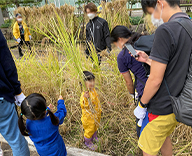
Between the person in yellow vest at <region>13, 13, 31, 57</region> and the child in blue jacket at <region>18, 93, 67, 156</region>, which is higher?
the person in yellow vest at <region>13, 13, 31, 57</region>

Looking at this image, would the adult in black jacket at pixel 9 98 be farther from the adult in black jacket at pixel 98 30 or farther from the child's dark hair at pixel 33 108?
the adult in black jacket at pixel 98 30

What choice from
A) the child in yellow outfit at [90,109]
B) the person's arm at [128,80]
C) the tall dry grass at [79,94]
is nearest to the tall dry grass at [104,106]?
the tall dry grass at [79,94]

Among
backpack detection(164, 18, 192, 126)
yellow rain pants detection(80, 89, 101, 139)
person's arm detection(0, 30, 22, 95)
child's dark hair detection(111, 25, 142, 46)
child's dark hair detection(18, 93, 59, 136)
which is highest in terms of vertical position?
child's dark hair detection(111, 25, 142, 46)

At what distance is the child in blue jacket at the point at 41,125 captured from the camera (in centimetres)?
121

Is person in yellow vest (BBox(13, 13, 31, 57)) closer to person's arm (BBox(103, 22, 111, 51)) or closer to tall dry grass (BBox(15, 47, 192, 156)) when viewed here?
tall dry grass (BBox(15, 47, 192, 156))

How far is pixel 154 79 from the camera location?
0.92 meters

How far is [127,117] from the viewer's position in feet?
6.38

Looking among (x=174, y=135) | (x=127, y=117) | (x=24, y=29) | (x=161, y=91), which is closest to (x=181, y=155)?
(x=174, y=135)

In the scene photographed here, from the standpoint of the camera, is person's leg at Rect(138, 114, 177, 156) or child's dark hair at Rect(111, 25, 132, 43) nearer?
person's leg at Rect(138, 114, 177, 156)

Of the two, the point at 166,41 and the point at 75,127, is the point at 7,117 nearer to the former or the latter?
the point at 75,127

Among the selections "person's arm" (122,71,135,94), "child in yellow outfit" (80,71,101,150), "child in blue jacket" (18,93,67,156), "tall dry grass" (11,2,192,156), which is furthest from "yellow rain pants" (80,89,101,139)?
"person's arm" (122,71,135,94)

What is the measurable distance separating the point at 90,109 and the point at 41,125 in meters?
0.52

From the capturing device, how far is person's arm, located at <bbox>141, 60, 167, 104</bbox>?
87 cm

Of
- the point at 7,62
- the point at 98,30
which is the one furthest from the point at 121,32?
the point at 98,30
